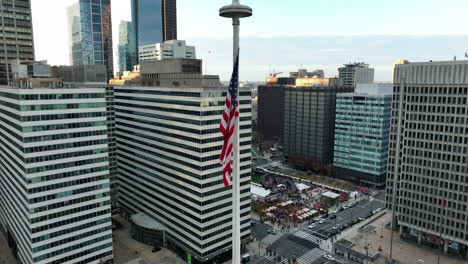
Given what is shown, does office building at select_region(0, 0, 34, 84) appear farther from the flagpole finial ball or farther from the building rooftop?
the flagpole finial ball

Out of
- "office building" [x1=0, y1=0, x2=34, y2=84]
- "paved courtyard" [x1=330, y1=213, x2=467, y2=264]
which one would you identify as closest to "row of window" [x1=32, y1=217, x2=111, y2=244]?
"paved courtyard" [x1=330, y1=213, x2=467, y2=264]

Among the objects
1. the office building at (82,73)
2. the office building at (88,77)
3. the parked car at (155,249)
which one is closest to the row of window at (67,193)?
the parked car at (155,249)

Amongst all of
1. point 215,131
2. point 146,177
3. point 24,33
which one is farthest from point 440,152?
point 24,33

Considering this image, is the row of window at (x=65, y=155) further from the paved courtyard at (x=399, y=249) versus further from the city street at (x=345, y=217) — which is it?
the paved courtyard at (x=399, y=249)

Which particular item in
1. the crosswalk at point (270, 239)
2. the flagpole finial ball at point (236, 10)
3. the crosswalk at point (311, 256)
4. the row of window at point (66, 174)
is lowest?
the crosswalk at point (311, 256)

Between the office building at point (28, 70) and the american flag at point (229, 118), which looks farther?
the office building at point (28, 70)

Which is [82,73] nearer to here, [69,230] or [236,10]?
[69,230]
